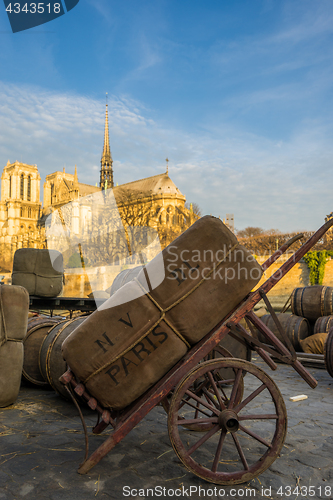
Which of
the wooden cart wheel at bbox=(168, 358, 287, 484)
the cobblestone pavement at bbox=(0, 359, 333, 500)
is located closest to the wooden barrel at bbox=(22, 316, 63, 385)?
the cobblestone pavement at bbox=(0, 359, 333, 500)

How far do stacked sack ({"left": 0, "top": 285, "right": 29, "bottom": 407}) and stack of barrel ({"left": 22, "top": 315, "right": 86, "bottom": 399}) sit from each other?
42 cm

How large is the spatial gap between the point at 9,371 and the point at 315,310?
25.2 feet

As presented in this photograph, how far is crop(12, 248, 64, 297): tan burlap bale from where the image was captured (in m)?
9.37

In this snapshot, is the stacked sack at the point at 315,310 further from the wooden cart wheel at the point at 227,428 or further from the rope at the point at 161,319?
the rope at the point at 161,319

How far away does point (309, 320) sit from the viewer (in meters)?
9.96

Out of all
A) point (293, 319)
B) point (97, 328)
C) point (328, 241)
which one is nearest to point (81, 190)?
point (328, 241)

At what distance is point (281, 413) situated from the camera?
277cm

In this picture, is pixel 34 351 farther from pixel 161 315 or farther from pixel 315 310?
pixel 315 310

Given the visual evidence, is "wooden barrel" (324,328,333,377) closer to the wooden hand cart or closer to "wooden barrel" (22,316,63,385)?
the wooden hand cart

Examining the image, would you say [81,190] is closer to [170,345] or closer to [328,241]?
[328,241]

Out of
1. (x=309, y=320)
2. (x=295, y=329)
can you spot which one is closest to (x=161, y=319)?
(x=295, y=329)

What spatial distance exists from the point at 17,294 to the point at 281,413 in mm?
3585

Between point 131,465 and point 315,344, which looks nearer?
point 131,465

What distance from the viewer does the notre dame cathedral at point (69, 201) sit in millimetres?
53094
